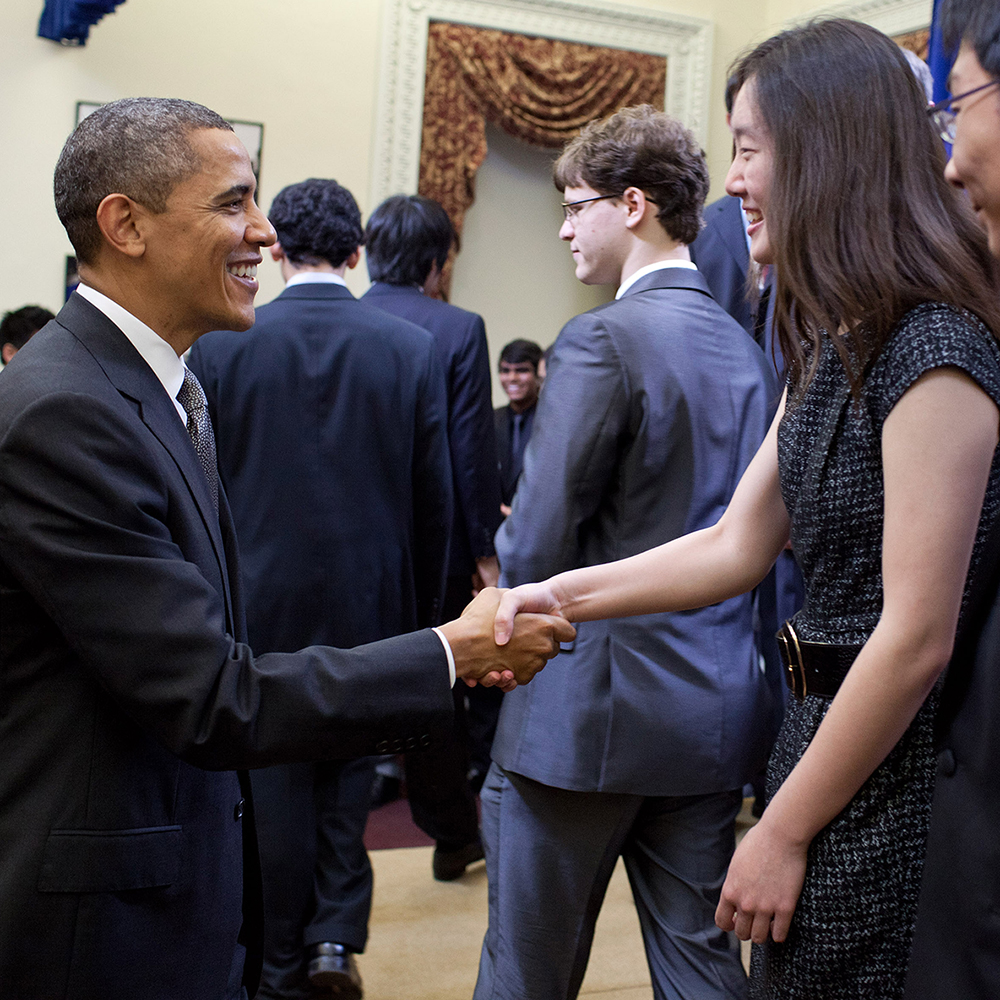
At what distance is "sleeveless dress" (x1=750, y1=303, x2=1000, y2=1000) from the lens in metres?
1.21

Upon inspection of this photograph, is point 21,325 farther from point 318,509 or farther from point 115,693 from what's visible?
point 115,693

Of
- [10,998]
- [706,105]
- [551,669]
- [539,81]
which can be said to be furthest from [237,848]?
[706,105]

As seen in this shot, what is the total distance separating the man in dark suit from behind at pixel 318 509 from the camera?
275 centimetres

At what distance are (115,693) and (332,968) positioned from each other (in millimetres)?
1770

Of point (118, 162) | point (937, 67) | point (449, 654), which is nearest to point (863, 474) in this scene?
point (449, 654)

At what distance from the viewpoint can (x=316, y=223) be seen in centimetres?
293

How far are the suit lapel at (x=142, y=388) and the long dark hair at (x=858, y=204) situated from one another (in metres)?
0.77

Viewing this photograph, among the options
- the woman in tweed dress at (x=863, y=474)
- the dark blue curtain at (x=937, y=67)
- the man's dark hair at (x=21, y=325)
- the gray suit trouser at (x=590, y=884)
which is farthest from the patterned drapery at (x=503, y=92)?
the woman in tweed dress at (x=863, y=474)

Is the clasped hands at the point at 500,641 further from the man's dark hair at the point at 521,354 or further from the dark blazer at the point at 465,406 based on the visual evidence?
the man's dark hair at the point at 521,354

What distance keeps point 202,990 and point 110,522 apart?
0.63 m

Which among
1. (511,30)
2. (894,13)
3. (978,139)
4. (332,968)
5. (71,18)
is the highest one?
(894,13)

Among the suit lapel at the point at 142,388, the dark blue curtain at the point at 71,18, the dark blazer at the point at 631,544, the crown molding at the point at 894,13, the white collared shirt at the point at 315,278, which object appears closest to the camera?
the suit lapel at the point at 142,388

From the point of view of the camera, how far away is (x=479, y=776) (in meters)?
4.26

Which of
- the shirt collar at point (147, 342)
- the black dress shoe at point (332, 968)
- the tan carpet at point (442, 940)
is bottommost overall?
the tan carpet at point (442, 940)
